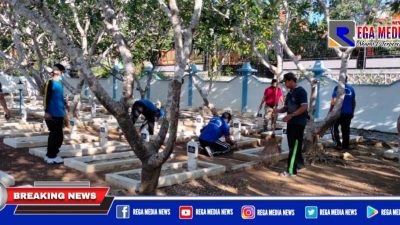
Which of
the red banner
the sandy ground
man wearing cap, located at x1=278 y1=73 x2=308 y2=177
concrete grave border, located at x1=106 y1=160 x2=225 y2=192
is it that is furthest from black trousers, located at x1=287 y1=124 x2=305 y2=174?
the red banner

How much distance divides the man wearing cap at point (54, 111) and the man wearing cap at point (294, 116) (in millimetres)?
3667

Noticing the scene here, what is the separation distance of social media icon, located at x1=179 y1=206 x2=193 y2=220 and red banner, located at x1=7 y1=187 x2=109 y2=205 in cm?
64

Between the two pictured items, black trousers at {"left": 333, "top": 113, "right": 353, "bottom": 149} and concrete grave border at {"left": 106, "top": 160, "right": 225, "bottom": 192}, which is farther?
black trousers at {"left": 333, "top": 113, "right": 353, "bottom": 149}

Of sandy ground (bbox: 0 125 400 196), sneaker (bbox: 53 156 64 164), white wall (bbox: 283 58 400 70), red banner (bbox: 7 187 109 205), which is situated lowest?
sandy ground (bbox: 0 125 400 196)

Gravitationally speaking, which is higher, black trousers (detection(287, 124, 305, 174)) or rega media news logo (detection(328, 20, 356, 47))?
rega media news logo (detection(328, 20, 356, 47))

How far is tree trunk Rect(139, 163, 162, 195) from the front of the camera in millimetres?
5293

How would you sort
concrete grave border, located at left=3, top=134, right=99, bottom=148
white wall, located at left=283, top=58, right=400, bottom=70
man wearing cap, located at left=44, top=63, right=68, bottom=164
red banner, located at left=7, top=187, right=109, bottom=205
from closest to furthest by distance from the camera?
red banner, located at left=7, top=187, right=109, bottom=205
man wearing cap, located at left=44, top=63, right=68, bottom=164
concrete grave border, located at left=3, top=134, right=99, bottom=148
white wall, located at left=283, top=58, right=400, bottom=70

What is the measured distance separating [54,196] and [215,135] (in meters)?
4.96

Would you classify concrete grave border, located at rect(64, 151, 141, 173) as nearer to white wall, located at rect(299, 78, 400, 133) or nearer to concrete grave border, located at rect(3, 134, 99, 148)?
concrete grave border, located at rect(3, 134, 99, 148)

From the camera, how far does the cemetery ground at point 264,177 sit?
603cm

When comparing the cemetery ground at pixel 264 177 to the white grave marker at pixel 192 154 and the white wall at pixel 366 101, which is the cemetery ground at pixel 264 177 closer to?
the white grave marker at pixel 192 154

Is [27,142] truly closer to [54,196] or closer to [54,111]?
[54,111]

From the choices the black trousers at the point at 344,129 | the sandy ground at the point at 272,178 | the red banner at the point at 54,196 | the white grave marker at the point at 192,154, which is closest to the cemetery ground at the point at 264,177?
the sandy ground at the point at 272,178

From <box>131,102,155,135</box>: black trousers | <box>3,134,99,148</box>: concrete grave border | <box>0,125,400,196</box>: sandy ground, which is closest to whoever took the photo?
<box>0,125,400,196</box>: sandy ground
